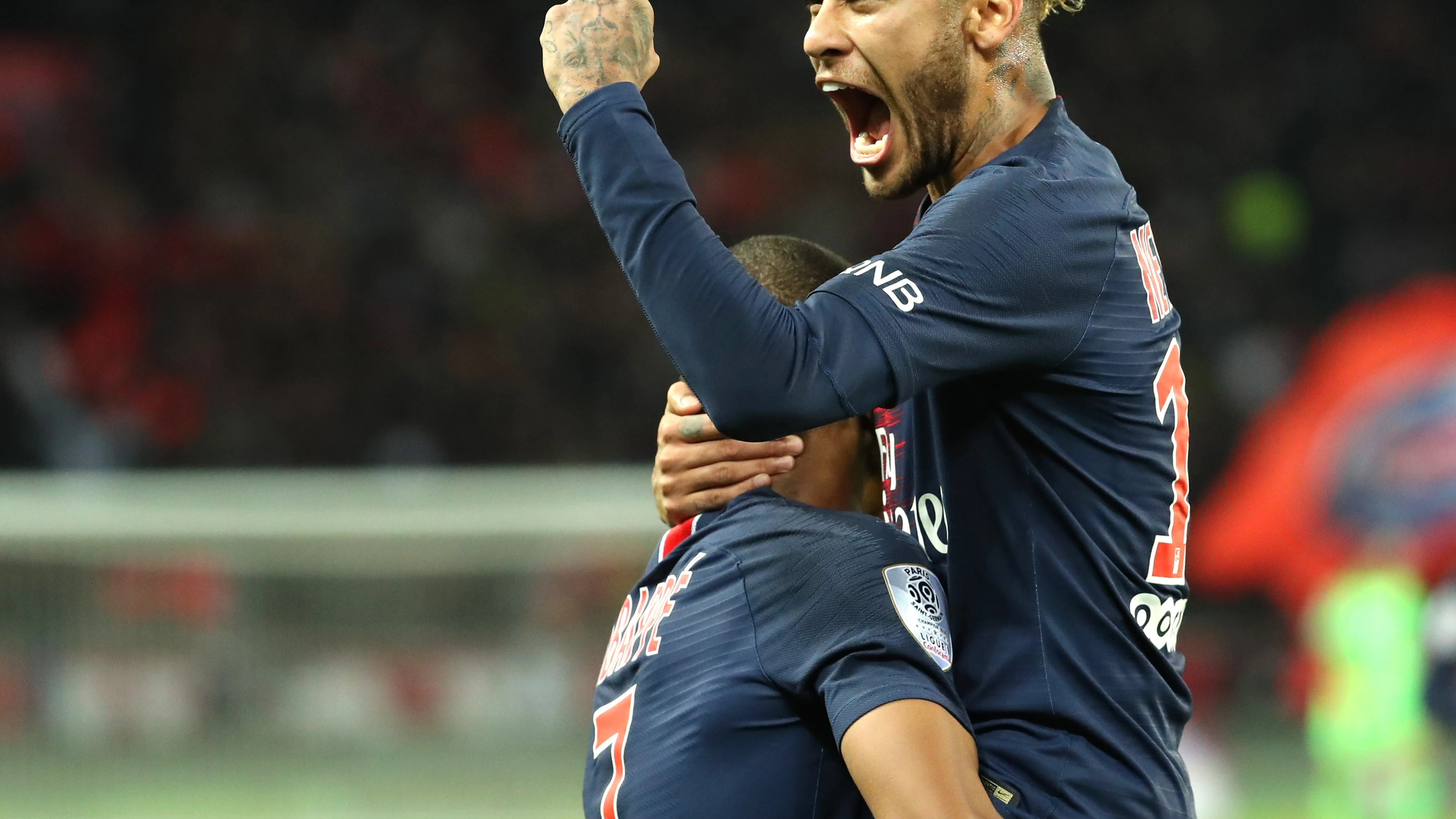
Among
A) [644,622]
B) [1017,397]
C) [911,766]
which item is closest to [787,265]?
[1017,397]

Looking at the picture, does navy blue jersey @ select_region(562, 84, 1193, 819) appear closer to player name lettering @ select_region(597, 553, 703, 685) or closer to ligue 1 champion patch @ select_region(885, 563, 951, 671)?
ligue 1 champion patch @ select_region(885, 563, 951, 671)

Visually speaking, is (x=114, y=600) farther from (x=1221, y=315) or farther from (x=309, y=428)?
(x=1221, y=315)

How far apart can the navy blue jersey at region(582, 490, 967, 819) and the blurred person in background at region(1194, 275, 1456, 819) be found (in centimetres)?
677

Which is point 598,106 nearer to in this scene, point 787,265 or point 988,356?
point 787,265

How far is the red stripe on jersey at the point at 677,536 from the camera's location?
2365 mm

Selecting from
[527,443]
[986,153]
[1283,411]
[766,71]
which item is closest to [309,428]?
[527,443]

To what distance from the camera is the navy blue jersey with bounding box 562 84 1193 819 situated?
1946 millimetres

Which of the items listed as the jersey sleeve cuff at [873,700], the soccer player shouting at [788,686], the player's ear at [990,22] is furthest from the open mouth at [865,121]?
the jersey sleeve cuff at [873,700]

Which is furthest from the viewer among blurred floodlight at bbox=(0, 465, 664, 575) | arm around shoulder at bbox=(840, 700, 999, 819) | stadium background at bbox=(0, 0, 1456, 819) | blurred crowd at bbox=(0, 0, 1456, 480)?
blurred crowd at bbox=(0, 0, 1456, 480)

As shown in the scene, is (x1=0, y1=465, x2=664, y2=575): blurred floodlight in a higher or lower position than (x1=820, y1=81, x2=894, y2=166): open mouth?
lower

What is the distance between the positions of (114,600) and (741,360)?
22.5 ft

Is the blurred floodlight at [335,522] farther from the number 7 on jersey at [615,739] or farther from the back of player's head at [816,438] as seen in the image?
the number 7 on jersey at [615,739]

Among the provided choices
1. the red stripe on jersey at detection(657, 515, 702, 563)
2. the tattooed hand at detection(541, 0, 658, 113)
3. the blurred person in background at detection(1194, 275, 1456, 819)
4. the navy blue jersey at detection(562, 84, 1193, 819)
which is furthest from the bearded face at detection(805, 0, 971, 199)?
the blurred person in background at detection(1194, 275, 1456, 819)

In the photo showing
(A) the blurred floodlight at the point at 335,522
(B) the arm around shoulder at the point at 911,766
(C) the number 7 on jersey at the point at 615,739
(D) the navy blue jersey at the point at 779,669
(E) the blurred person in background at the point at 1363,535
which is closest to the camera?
(B) the arm around shoulder at the point at 911,766
